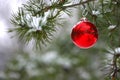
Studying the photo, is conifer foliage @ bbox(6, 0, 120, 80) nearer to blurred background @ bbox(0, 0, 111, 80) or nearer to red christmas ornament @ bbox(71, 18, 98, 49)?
red christmas ornament @ bbox(71, 18, 98, 49)

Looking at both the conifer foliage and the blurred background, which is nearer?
the conifer foliage

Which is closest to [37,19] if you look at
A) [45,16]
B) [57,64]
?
[45,16]

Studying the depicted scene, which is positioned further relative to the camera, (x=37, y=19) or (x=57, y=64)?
(x=57, y=64)

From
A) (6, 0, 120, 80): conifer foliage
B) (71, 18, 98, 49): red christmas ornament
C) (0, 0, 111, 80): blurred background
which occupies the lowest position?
(0, 0, 111, 80): blurred background

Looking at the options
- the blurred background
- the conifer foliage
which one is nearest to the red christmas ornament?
the conifer foliage

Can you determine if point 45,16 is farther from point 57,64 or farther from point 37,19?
point 57,64

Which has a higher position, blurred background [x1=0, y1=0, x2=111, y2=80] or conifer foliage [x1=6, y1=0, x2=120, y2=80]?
conifer foliage [x1=6, y1=0, x2=120, y2=80]

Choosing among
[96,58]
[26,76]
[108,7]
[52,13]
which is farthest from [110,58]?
[96,58]

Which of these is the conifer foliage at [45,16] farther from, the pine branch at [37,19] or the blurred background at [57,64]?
the blurred background at [57,64]

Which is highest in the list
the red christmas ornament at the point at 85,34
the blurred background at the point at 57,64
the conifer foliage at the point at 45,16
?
the conifer foliage at the point at 45,16

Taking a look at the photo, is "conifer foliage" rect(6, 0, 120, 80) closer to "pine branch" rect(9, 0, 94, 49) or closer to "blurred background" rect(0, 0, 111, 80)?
"pine branch" rect(9, 0, 94, 49)

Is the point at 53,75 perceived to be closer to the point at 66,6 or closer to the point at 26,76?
the point at 26,76

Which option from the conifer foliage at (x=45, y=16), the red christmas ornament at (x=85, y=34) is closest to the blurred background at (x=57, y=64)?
the conifer foliage at (x=45, y=16)
